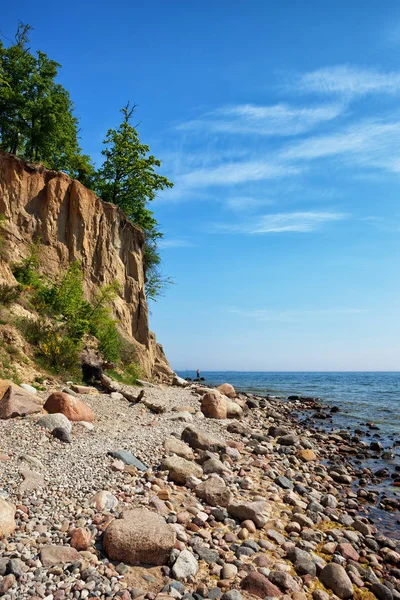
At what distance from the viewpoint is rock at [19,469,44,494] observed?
18.6ft

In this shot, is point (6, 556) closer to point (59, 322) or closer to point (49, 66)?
point (59, 322)

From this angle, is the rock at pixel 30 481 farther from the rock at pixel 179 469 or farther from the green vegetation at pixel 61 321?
the green vegetation at pixel 61 321

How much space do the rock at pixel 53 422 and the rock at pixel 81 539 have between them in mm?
3925

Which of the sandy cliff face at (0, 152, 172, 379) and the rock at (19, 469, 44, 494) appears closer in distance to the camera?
the rock at (19, 469, 44, 494)

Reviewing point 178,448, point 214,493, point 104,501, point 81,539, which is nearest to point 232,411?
point 178,448

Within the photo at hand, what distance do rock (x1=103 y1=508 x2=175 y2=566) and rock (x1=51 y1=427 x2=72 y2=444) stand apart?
352 cm

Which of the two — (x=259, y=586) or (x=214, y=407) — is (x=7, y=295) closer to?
(x=214, y=407)

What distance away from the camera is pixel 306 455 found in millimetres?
11805

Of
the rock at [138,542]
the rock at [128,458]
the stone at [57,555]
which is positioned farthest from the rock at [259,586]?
the rock at [128,458]

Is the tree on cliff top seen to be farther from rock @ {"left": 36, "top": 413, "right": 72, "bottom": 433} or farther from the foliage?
rock @ {"left": 36, "top": 413, "right": 72, "bottom": 433}

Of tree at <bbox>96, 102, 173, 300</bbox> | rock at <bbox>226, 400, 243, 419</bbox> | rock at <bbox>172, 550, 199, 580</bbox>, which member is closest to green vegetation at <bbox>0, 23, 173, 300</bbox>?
tree at <bbox>96, 102, 173, 300</bbox>

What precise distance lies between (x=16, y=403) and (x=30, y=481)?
12.1 ft

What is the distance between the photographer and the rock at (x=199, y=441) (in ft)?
31.2

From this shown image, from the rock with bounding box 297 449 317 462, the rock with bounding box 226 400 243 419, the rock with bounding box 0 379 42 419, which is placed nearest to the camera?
the rock with bounding box 0 379 42 419
